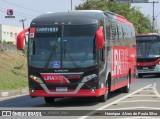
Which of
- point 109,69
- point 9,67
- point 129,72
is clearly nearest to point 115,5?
point 9,67

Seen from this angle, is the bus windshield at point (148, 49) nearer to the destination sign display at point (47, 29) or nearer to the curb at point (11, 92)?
the curb at point (11, 92)

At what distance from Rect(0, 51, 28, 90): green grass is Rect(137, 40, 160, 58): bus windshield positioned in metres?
9.49

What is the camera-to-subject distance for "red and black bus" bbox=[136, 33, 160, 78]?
137 feet

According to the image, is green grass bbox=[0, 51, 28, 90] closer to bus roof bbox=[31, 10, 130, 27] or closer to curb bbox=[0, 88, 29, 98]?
curb bbox=[0, 88, 29, 98]

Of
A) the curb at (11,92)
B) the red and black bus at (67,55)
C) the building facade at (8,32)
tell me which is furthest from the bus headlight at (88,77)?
the building facade at (8,32)

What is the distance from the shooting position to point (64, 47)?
18.0m

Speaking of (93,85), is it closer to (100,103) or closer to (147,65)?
(100,103)

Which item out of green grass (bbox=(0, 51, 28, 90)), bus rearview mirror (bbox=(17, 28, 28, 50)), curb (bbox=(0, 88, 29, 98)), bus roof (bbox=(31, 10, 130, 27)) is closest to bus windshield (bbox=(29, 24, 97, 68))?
bus roof (bbox=(31, 10, 130, 27))

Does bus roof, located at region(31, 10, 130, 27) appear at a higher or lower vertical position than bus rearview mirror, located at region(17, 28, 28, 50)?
higher

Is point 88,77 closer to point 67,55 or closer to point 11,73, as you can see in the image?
point 67,55

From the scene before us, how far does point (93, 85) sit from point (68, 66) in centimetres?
107

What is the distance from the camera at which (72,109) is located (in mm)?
17016

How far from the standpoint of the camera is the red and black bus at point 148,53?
137 ft

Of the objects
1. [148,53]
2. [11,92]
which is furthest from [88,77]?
[148,53]
